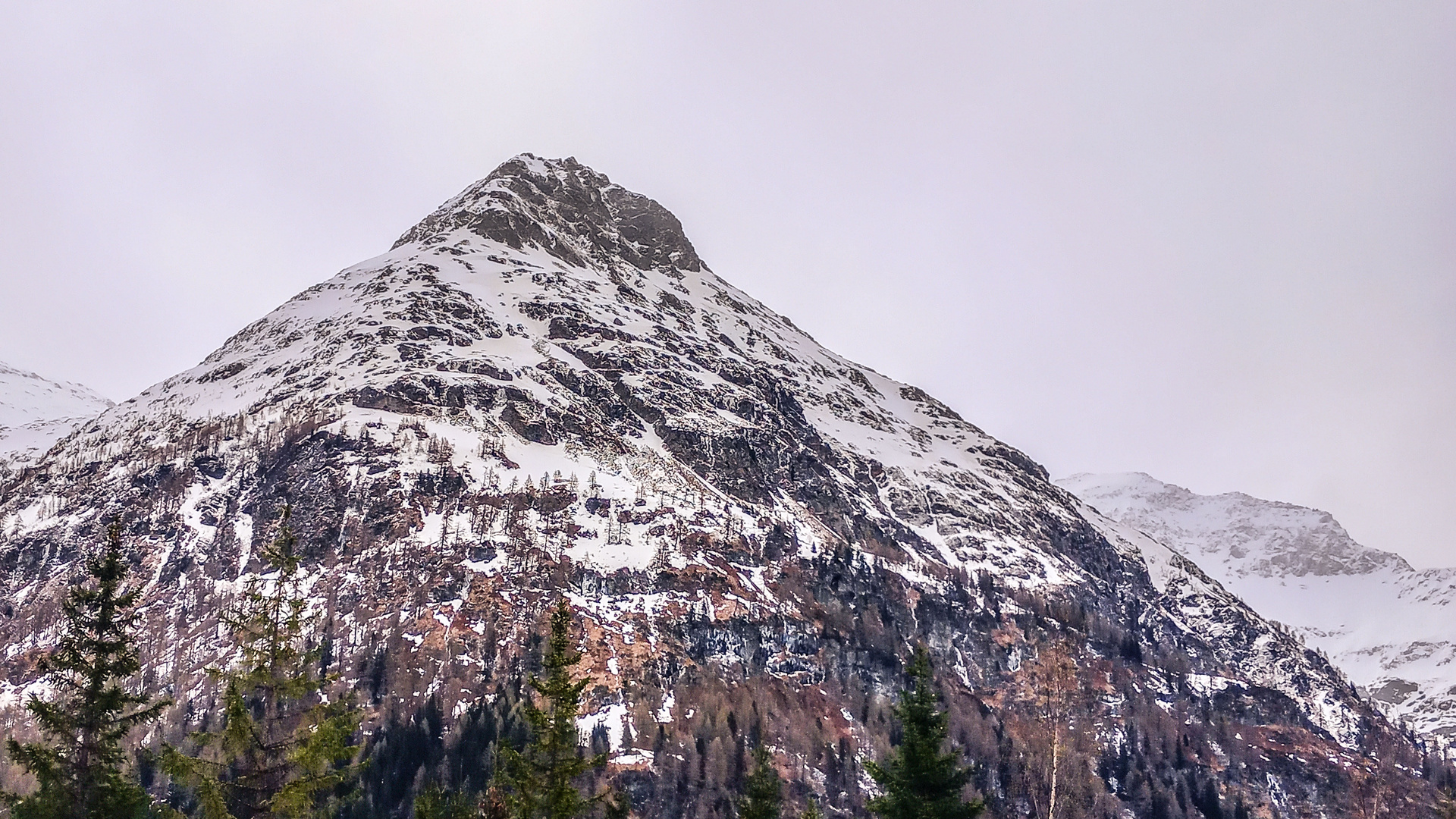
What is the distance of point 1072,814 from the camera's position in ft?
135

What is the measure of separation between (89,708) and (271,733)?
204 inches

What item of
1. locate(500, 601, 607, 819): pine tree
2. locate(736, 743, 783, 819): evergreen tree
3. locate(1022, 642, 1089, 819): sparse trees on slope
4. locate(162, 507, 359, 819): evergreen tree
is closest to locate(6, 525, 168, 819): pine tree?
locate(162, 507, 359, 819): evergreen tree

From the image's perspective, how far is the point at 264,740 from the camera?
1091 inches

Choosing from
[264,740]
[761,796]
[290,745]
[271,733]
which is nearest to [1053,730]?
[761,796]

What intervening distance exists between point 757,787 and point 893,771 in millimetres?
13195

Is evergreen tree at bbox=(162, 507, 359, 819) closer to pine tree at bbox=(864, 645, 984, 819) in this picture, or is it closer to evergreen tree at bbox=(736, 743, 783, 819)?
pine tree at bbox=(864, 645, 984, 819)

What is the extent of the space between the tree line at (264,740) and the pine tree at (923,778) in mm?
45

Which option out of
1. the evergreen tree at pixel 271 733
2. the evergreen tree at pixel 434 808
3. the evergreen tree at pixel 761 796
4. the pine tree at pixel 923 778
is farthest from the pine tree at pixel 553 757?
the evergreen tree at pixel 761 796

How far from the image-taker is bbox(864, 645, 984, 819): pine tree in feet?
104

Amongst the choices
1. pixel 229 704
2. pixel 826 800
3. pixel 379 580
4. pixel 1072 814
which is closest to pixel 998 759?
pixel 826 800

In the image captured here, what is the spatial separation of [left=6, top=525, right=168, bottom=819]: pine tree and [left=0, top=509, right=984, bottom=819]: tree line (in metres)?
0.05

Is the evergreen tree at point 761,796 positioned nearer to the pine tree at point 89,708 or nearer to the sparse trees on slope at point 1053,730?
the sparse trees on slope at point 1053,730

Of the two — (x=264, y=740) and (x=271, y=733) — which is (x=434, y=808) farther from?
(x=264, y=740)

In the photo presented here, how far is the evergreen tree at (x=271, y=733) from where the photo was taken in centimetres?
2581
